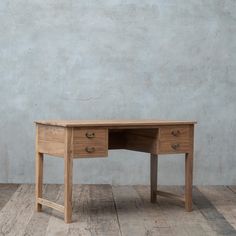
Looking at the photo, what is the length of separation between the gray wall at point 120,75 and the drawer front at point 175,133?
1.32 m

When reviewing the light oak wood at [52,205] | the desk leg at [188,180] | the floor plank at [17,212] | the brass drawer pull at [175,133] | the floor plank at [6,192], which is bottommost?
the floor plank at [6,192]

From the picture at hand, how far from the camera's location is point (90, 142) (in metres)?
3.77

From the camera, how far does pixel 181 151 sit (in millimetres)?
4133

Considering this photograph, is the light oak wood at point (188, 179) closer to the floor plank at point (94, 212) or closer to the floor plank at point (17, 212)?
the floor plank at point (94, 212)

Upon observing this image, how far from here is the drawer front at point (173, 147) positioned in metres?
4.04

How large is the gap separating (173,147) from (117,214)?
1.95ft

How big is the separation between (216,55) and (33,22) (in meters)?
1.71

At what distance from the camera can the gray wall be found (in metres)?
5.40

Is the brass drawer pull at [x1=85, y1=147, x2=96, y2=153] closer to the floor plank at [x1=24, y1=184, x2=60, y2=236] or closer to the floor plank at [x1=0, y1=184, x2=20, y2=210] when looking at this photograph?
the floor plank at [x1=24, y1=184, x2=60, y2=236]

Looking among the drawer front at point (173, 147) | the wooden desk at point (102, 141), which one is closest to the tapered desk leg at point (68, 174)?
the wooden desk at point (102, 141)

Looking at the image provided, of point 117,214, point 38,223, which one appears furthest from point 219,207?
point 38,223

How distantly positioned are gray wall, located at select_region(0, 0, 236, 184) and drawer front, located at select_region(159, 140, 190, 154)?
1.34 meters

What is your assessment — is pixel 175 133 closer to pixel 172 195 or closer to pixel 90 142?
pixel 172 195

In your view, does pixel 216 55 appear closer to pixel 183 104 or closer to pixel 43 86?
pixel 183 104
